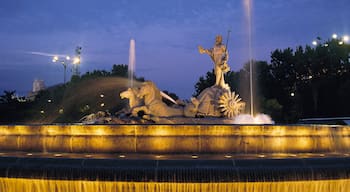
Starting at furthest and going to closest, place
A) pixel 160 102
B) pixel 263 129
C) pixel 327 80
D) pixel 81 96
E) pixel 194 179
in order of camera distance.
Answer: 1. pixel 327 80
2. pixel 81 96
3. pixel 160 102
4. pixel 263 129
5. pixel 194 179

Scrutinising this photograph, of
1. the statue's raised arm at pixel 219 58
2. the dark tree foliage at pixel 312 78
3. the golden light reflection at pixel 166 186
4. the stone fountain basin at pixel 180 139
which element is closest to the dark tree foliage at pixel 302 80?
the dark tree foliage at pixel 312 78

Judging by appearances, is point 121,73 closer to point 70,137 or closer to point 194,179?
point 70,137

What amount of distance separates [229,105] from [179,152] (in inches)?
265

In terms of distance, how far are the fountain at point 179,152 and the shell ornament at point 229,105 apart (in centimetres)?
4

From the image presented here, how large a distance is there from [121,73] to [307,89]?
71.4 feet

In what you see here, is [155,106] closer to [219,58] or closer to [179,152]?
[219,58]

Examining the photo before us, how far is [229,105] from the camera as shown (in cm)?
1752

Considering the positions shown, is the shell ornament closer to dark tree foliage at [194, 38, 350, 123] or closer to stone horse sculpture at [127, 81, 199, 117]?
stone horse sculpture at [127, 81, 199, 117]

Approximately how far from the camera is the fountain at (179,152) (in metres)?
8.25

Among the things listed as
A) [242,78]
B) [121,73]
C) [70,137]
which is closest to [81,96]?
[121,73]

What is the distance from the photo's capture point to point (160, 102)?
672 inches

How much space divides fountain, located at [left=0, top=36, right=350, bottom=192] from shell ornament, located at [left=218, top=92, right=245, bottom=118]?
40 mm

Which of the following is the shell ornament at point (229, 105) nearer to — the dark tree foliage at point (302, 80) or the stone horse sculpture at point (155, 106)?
the stone horse sculpture at point (155, 106)

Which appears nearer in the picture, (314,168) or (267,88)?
(314,168)
